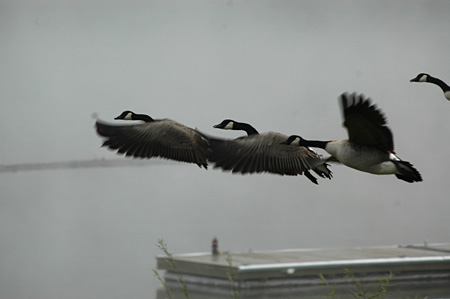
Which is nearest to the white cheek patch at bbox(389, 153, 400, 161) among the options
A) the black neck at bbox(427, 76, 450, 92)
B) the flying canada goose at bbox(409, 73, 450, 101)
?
the flying canada goose at bbox(409, 73, 450, 101)

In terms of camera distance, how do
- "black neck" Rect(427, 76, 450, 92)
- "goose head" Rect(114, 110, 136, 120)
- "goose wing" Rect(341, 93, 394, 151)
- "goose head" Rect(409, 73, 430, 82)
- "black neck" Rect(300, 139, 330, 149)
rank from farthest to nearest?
1. "black neck" Rect(427, 76, 450, 92)
2. "goose head" Rect(409, 73, 430, 82)
3. "goose head" Rect(114, 110, 136, 120)
4. "black neck" Rect(300, 139, 330, 149)
5. "goose wing" Rect(341, 93, 394, 151)

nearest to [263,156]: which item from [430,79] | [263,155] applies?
[263,155]

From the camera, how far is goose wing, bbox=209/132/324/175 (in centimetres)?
Answer: 384

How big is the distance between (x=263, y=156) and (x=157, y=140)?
58 cm

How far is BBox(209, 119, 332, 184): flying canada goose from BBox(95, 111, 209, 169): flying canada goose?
0.10 m

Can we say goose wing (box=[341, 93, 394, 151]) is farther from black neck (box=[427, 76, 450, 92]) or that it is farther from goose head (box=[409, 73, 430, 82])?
black neck (box=[427, 76, 450, 92])

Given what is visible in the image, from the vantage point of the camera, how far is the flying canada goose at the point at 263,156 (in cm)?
384

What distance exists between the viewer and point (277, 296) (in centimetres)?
2767

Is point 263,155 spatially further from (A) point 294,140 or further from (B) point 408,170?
(B) point 408,170

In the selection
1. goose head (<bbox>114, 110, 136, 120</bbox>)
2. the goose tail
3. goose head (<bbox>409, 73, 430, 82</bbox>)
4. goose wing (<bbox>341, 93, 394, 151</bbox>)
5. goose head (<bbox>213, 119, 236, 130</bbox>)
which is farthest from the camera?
goose head (<bbox>409, 73, 430, 82</bbox>)

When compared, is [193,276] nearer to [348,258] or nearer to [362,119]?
[348,258]

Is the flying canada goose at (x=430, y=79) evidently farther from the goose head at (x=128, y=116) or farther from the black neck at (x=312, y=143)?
the goose head at (x=128, y=116)

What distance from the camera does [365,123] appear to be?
11.6 feet

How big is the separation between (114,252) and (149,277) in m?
10.5
